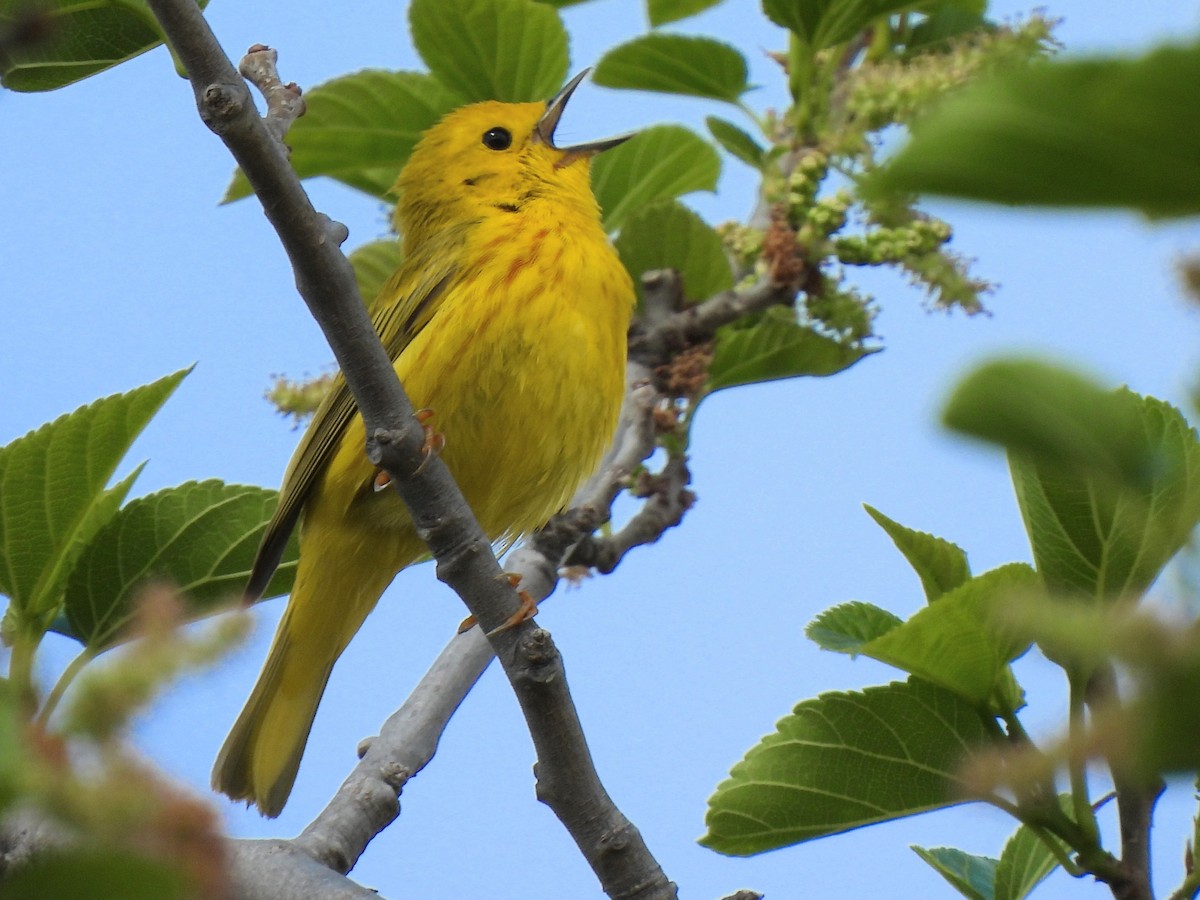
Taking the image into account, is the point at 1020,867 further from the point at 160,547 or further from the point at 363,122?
the point at 363,122

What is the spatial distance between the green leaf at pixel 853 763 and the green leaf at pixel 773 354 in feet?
6.15

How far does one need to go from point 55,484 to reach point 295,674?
4.43 feet

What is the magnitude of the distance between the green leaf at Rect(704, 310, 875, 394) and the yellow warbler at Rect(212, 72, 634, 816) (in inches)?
13.9

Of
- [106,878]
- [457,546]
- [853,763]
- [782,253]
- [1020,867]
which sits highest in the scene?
[782,253]

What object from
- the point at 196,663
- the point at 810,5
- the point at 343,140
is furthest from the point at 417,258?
the point at 196,663

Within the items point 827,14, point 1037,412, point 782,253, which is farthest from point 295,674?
point 1037,412

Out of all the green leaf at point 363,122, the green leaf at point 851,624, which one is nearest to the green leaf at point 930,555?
the green leaf at point 851,624

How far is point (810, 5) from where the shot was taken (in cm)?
398

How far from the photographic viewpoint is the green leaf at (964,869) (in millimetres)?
2449

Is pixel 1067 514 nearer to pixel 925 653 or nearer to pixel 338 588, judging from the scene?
pixel 925 653

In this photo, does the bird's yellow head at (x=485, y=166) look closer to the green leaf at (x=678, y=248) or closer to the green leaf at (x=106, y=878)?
the green leaf at (x=678, y=248)

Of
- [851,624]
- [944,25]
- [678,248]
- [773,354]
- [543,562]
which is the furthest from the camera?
[944,25]

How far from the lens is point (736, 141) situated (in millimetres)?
4355

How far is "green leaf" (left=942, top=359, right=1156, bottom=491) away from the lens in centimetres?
56
